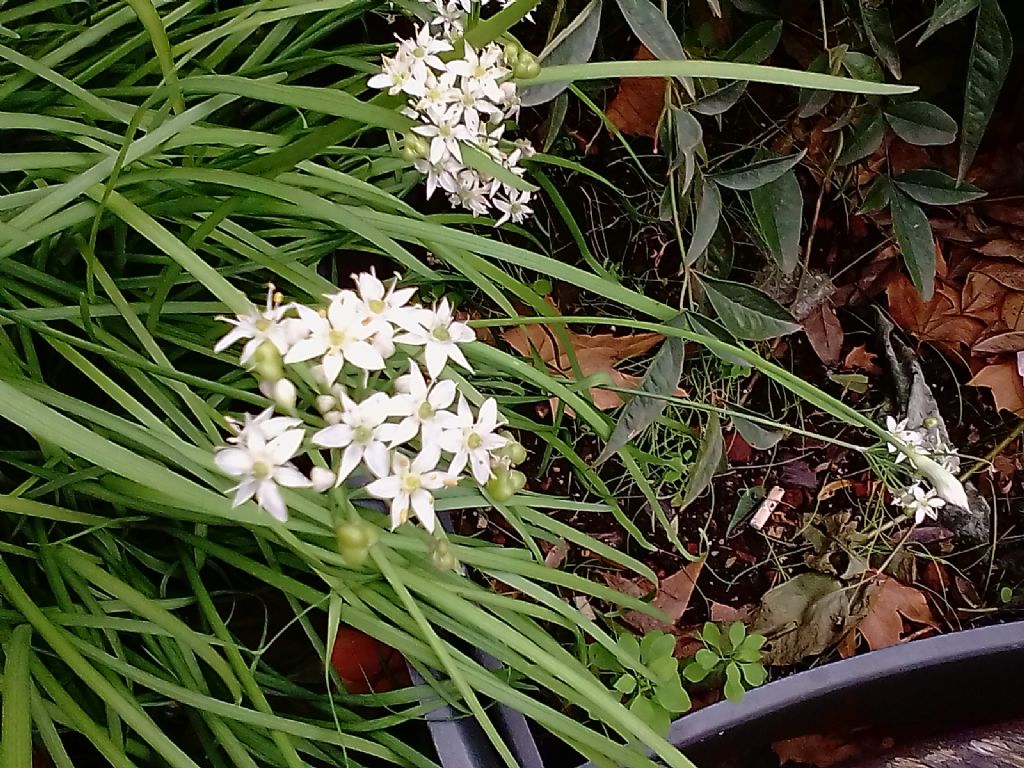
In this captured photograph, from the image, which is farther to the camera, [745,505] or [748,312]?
[745,505]

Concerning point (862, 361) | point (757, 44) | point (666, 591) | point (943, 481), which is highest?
point (757, 44)

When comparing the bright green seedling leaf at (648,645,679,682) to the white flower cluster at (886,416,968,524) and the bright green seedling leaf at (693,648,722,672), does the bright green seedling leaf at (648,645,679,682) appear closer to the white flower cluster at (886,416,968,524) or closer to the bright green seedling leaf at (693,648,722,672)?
the bright green seedling leaf at (693,648,722,672)

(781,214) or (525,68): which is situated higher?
(525,68)

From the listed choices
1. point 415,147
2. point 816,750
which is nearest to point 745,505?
point 816,750

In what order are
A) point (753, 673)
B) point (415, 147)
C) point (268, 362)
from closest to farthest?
point (268, 362) → point (415, 147) → point (753, 673)

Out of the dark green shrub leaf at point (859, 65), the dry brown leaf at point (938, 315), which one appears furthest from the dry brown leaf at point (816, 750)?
the dark green shrub leaf at point (859, 65)

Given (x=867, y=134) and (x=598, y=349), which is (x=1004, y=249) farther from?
(x=598, y=349)

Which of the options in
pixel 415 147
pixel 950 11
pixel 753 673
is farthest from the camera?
pixel 753 673

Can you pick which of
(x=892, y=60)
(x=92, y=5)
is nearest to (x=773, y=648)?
(x=892, y=60)
